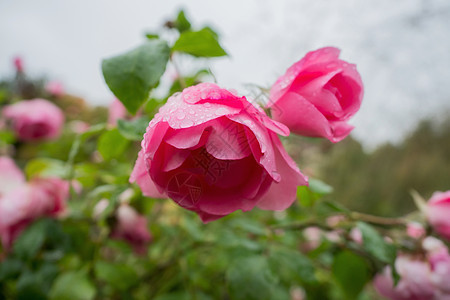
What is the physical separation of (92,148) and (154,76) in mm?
651

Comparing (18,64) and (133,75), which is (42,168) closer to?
(133,75)

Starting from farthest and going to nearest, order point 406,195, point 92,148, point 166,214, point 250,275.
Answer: point 406,195, point 166,214, point 92,148, point 250,275

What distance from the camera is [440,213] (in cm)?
38

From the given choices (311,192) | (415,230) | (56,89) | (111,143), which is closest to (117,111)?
(111,143)

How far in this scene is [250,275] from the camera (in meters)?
0.36

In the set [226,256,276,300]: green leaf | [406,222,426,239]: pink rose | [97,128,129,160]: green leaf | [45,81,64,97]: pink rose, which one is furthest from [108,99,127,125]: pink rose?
[45,81,64,97]: pink rose

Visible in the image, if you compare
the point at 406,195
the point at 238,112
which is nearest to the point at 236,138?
the point at 238,112

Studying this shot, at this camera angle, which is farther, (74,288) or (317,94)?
(74,288)

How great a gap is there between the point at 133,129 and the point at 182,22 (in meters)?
0.16

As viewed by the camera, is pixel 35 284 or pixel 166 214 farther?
pixel 166 214

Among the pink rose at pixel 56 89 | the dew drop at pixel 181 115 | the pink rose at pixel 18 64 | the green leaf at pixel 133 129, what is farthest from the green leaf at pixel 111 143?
the pink rose at pixel 56 89

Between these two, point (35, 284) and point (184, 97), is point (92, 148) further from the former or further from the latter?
point (184, 97)

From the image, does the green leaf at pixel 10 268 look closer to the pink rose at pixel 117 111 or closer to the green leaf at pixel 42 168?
the green leaf at pixel 42 168

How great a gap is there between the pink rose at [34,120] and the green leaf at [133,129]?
2.12ft
